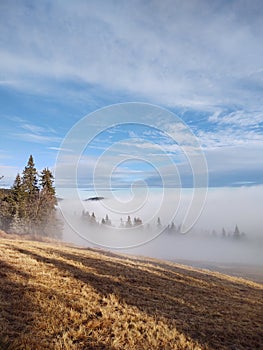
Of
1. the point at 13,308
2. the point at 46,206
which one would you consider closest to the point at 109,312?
the point at 13,308

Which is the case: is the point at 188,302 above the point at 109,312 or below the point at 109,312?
below

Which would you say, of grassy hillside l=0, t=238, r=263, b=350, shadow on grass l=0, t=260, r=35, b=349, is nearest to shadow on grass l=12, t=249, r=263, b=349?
grassy hillside l=0, t=238, r=263, b=350

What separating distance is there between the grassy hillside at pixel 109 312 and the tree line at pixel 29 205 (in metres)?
44.8

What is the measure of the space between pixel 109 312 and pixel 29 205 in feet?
182

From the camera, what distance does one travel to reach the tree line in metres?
60.2

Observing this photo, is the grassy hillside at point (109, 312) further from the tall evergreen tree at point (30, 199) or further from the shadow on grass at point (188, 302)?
the tall evergreen tree at point (30, 199)

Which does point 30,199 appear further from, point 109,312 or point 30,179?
point 109,312

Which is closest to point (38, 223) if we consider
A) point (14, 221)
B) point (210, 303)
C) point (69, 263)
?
point (14, 221)

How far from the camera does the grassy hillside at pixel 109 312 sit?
323 inches

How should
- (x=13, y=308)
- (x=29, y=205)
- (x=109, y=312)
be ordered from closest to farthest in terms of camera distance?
(x=13, y=308), (x=109, y=312), (x=29, y=205)

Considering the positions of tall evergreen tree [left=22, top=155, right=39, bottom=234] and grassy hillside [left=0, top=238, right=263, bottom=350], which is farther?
tall evergreen tree [left=22, top=155, right=39, bottom=234]

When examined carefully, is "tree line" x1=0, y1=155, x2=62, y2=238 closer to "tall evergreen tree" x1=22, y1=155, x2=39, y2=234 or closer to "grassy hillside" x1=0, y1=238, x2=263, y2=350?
"tall evergreen tree" x1=22, y1=155, x2=39, y2=234

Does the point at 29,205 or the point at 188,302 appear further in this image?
the point at 29,205

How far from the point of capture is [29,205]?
2420 inches
